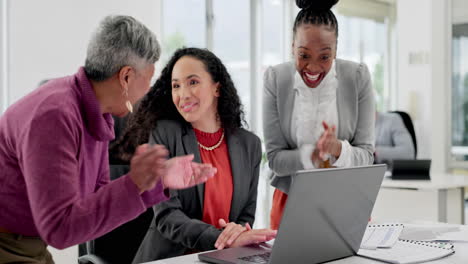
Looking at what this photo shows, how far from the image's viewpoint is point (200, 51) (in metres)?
2.16

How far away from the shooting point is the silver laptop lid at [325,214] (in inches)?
50.4

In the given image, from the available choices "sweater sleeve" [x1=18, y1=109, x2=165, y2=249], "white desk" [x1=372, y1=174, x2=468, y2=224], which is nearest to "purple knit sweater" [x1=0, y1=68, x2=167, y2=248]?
"sweater sleeve" [x1=18, y1=109, x2=165, y2=249]

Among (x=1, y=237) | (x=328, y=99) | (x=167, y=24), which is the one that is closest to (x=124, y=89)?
(x=1, y=237)

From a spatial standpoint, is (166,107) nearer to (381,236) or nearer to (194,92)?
(194,92)

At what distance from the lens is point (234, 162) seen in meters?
2.06

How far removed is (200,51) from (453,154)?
492cm

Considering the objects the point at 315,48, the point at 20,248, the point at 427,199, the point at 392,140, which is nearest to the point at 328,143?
the point at 315,48

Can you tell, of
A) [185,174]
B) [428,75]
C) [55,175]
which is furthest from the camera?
[428,75]

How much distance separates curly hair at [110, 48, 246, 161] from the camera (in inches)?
81.7

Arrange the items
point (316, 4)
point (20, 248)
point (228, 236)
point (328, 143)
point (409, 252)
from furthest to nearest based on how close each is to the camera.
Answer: point (316, 4)
point (328, 143)
point (228, 236)
point (409, 252)
point (20, 248)

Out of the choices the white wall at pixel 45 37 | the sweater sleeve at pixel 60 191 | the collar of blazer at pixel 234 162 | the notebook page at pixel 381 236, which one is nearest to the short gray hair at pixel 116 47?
the sweater sleeve at pixel 60 191

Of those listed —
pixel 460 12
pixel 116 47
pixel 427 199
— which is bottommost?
pixel 427 199

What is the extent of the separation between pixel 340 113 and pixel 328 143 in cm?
24

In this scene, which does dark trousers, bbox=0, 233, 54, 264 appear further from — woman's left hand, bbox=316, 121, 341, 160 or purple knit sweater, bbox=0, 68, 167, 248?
woman's left hand, bbox=316, 121, 341, 160
